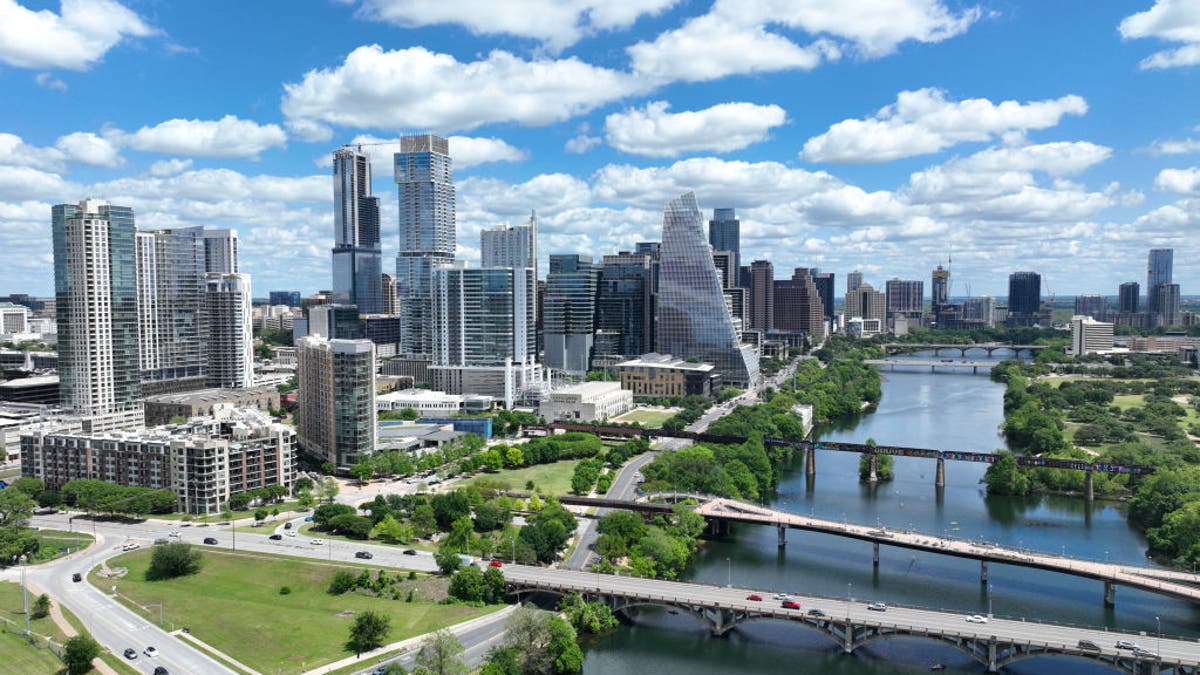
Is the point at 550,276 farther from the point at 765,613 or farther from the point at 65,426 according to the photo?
the point at 765,613

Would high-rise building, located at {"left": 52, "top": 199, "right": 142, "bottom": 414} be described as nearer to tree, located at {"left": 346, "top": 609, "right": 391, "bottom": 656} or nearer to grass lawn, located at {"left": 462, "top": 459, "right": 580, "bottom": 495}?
grass lawn, located at {"left": 462, "top": 459, "right": 580, "bottom": 495}

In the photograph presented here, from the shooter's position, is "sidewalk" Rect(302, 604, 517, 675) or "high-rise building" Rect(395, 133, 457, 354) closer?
"sidewalk" Rect(302, 604, 517, 675)

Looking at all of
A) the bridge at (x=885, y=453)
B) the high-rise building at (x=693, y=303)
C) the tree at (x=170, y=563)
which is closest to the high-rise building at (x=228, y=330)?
the bridge at (x=885, y=453)

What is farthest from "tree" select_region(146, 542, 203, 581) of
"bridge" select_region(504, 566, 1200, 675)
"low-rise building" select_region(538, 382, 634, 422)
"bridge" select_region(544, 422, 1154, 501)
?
"low-rise building" select_region(538, 382, 634, 422)

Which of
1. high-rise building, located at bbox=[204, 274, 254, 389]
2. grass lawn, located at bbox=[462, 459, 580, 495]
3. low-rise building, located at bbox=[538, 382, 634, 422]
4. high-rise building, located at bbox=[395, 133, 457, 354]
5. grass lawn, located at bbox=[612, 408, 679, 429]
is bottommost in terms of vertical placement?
grass lawn, located at bbox=[462, 459, 580, 495]

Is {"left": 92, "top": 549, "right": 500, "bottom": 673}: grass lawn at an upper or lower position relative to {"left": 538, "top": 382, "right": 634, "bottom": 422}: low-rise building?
lower

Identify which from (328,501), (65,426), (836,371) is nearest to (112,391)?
(65,426)

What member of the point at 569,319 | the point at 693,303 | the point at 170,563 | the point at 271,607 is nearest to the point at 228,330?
the point at 569,319
